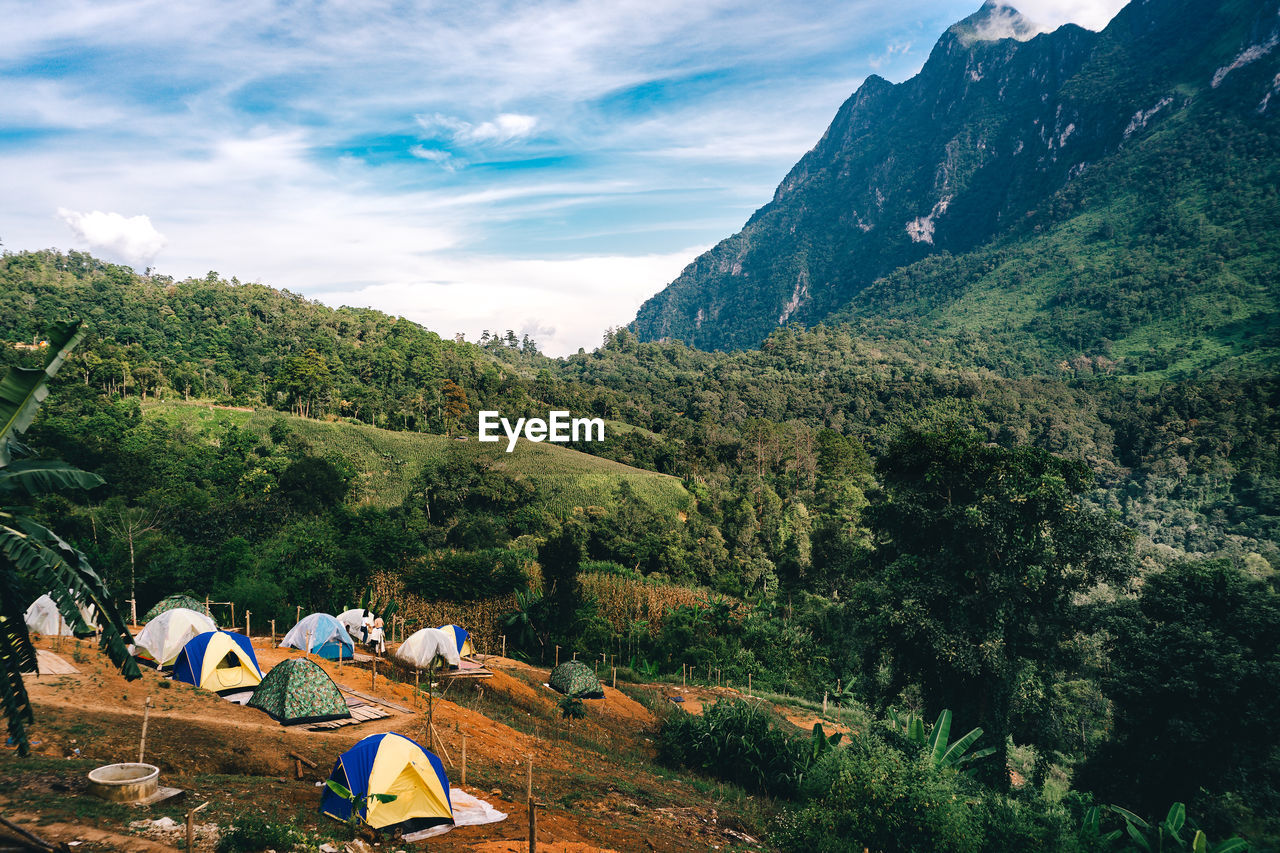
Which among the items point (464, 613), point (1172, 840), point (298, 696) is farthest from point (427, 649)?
point (1172, 840)

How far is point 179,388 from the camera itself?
53.8 metres

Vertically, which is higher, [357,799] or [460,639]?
[357,799]

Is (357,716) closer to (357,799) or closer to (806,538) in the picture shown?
(357,799)

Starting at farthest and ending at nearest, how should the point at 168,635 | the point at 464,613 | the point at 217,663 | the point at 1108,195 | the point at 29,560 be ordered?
the point at 1108,195
the point at 464,613
the point at 168,635
the point at 217,663
the point at 29,560

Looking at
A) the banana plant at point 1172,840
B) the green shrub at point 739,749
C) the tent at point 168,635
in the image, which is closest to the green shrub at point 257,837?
the tent at point 168,635

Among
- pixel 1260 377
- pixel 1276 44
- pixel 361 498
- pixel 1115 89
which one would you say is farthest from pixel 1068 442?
pixel 1115 89

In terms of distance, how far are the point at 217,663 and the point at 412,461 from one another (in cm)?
3880

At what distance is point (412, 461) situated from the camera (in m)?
52.1

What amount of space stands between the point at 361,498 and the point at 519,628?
23147mm

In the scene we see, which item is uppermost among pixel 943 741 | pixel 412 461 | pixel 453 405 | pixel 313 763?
pixel 453 405

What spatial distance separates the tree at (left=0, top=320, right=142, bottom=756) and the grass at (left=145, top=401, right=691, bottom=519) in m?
37.2

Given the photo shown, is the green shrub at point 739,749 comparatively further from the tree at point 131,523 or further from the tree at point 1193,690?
the tree at point 131,523

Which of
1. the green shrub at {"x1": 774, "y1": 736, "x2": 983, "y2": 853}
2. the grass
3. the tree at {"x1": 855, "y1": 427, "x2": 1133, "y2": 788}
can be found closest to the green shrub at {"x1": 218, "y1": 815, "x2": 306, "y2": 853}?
the green shrub at {"x1": 774, "y1": 736, "x2": 983, "y2": 853}

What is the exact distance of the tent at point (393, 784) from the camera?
348 inches
